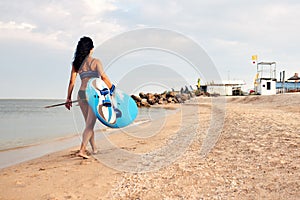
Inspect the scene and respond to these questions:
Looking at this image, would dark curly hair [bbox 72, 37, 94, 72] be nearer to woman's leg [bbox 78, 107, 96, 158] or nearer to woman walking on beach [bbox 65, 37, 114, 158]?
woman walking on beach [bbox 65, 37, 114, 158]

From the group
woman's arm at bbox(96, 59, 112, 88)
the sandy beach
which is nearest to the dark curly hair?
woman's arm at bbox(96, 59, 112, 88)

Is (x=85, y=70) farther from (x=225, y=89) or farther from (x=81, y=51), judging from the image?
(x=225, y=89)

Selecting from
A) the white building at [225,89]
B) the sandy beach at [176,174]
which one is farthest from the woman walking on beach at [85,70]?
the white building at [225,89]

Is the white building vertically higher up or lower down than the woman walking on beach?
higher up

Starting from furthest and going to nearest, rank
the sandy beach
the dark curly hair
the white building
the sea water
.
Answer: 1. the white building
2. the sea water
3. the dark curly hair
4. the sandy beach

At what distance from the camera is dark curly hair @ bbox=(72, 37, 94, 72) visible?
538 centimetres

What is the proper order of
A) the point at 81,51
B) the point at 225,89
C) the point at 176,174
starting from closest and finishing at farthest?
the point at 176,174 → the point at 81,51 → the point at 225,89

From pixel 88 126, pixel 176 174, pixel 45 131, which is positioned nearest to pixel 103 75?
pixel 88 126

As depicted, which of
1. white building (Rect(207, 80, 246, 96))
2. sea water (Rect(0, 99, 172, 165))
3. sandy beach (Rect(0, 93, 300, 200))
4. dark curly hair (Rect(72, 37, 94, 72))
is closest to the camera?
sandy beach (Rect(0, 93, 300, 200))

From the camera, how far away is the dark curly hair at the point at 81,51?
5375 mm

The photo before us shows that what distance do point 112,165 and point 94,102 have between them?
3.95ft

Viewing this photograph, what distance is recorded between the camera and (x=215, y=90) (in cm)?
5631

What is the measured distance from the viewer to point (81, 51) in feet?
17.6

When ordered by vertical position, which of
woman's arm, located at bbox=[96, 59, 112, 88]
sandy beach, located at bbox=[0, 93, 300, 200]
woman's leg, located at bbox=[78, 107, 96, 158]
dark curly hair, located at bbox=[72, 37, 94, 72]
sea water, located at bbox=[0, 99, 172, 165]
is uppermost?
dark curly hair, located at bbox=[72, 37, 94, 72]
